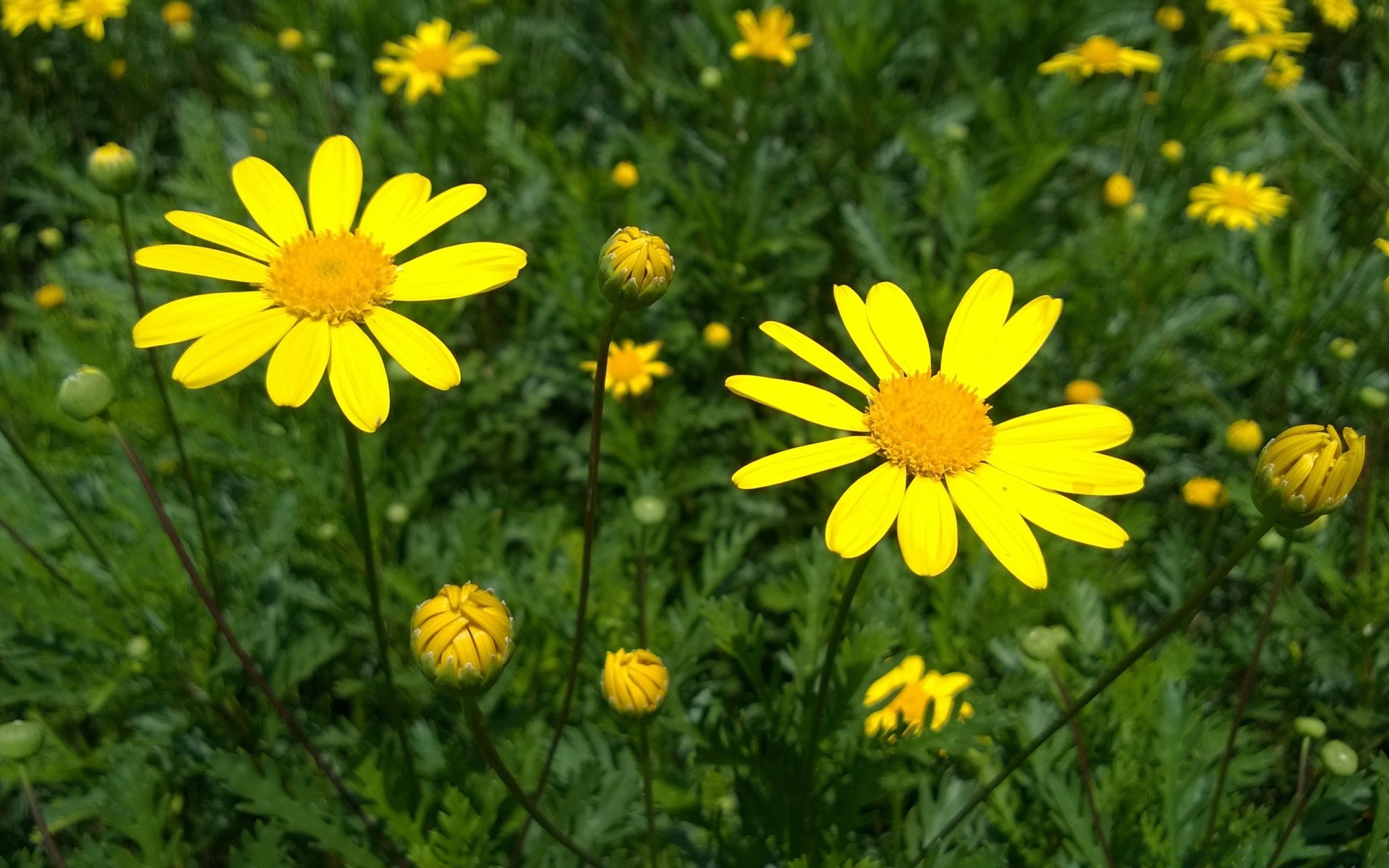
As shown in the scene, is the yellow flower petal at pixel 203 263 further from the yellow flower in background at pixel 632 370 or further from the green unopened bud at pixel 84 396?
the yellow flower in background at pixel 632 370

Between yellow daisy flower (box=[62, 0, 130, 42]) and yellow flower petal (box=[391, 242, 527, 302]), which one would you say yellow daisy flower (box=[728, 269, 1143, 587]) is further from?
yellow daisy flower (box=[62, 0, 130, 42])

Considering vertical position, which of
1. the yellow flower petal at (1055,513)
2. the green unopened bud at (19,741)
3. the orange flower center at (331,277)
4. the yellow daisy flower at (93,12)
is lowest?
the yellow flower petal at (1055,513)

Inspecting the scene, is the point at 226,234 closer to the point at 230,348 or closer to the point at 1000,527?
the point at 230,348

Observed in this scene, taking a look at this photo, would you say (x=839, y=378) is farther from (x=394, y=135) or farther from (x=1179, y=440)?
(x=394, y=135)

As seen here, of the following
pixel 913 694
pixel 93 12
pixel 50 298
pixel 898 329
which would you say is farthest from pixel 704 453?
pixel 93 12

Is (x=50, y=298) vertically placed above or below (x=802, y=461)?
above

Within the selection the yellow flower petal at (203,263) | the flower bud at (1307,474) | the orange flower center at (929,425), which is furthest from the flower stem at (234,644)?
the flower bud at (1307,474)

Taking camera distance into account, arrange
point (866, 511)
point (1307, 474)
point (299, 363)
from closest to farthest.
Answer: point (1307, 474) → point (866, 511) → point (299, 363)

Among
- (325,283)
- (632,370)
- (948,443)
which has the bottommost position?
(948,443)

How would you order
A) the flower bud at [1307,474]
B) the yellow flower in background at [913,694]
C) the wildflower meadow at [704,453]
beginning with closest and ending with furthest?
the flower bud at [1307,474]
the wildflower meadow at [704,453]
the yellow flower in background at [913,694]
